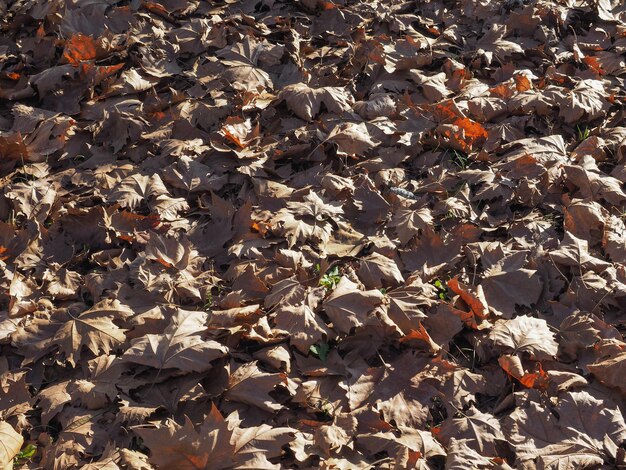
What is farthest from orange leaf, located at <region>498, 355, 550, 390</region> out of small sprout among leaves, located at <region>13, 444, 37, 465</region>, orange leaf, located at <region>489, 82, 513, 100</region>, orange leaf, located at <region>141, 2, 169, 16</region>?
orange leaf, located at <region>141, 2, 169, 16</region>

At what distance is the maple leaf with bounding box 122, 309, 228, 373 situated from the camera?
2.58 m

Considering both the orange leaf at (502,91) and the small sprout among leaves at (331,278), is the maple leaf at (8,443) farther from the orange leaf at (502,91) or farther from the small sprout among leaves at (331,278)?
the orange leaf at (502,91)

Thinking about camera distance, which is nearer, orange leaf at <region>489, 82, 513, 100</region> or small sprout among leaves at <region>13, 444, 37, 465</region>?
small sprout among leaves at <region>13, 444, 37, 465</region>

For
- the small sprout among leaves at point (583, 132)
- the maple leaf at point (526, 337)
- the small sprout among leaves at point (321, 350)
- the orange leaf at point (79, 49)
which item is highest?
the orange leaf at point (79, 49)

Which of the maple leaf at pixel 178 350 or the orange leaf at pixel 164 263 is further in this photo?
the orange leaf at pixel 164 263

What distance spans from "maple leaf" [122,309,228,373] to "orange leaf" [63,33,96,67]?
215 centimetres

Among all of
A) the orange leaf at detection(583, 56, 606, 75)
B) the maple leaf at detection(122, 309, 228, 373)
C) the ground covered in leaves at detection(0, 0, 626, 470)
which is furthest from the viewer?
the orange leaf at detection(583, 56, 606, 75)

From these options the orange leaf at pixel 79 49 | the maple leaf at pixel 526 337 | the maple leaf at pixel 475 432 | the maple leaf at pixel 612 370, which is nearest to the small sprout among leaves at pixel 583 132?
the maple leaf at pixel 526 337

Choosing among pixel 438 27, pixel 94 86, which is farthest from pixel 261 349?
pixel 438 27

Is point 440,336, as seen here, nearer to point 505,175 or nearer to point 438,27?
point 505,175

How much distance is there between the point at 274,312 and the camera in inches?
110

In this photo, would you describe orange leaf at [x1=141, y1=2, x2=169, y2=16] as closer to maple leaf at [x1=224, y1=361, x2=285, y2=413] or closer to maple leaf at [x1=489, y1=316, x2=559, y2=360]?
maple leaf at [x1=224, y1=361, x2=285, y2=413]

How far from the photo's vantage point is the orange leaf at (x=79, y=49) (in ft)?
13.3

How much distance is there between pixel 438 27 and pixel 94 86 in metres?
2.36
